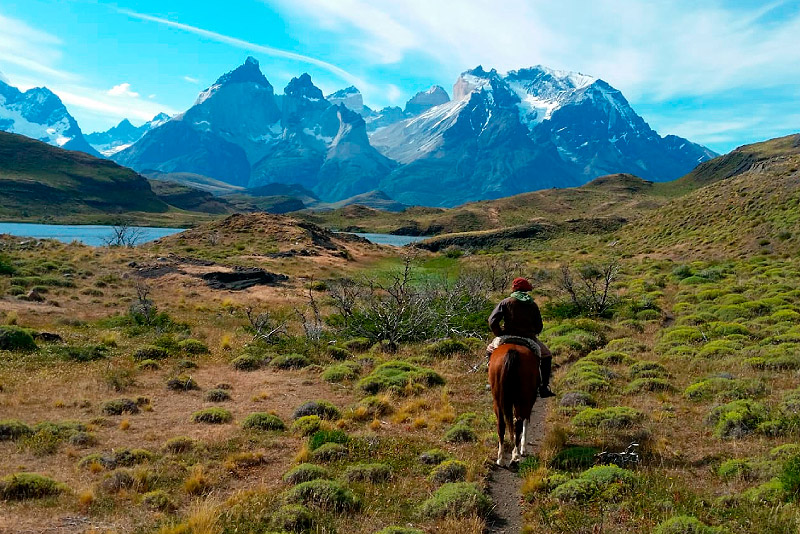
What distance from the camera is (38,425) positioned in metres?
11.3

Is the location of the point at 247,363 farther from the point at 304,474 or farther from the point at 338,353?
the point at 304,474

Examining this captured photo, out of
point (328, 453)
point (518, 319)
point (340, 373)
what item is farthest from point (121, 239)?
point (518, 319)

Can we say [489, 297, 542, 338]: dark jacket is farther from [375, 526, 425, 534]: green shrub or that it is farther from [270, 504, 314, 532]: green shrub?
[270, 504, 314, 532]: green shrub

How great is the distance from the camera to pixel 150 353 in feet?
63.8

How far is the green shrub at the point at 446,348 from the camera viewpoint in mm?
20859

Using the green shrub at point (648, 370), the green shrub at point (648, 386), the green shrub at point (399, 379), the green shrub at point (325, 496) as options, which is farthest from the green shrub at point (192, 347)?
the green shrub at point (648, 370)

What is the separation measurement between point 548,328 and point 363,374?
10.9 meters

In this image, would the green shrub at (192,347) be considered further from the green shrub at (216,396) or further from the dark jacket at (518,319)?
the dark jacket at (518,319)

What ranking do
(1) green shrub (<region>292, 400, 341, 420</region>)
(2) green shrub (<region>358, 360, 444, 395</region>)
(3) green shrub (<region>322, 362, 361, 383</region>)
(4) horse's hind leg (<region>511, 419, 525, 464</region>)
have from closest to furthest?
(4) horse's hind leg (<region>511, 419, 525, 464</region>) → (1) green shrub (<region>292, 400, 341, 420</region>) → (2) green shrub (<region>358, 360, 444, 395</region>) → (3) green shrub (<region>322, 362, 361, 383</region>)

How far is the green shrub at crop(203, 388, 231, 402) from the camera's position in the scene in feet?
48.2

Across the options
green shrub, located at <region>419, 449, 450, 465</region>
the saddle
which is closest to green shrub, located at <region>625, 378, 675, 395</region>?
the saddle

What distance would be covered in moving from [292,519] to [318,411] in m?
5.82

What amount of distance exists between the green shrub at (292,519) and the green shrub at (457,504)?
1781 millimetres

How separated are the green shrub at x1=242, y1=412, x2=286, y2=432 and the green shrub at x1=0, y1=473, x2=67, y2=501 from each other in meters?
4.26
